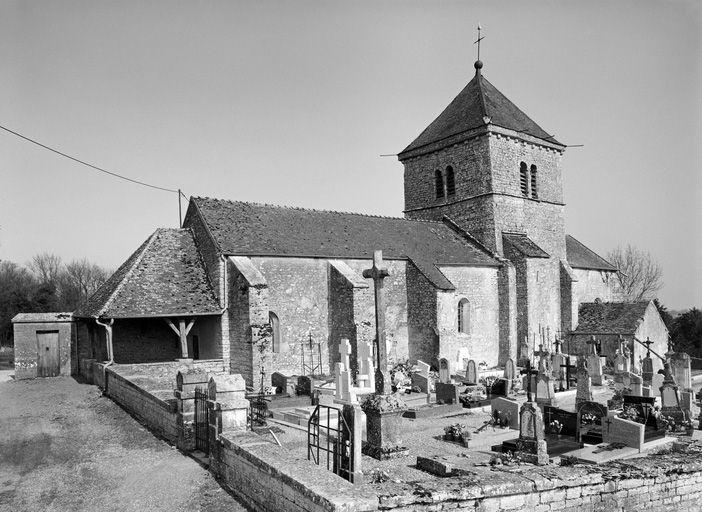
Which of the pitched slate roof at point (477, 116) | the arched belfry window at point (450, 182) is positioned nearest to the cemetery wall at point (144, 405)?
the arched belfry window at point (450, 182)

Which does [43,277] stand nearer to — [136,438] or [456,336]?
[456,336]

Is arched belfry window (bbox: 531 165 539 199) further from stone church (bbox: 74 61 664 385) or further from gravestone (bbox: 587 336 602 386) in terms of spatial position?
gravestone (bbox: 587 336 602 386)

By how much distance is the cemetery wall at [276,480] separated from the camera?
500 cm

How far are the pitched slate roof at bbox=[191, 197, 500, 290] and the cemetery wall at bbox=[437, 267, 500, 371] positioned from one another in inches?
20.8

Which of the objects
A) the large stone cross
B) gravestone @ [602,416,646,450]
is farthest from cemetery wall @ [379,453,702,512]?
the large stone cross

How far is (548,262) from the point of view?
27141 millimetres

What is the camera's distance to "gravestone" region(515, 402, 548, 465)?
9.41 m

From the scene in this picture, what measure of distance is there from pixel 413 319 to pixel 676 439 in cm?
1218

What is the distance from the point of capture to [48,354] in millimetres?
20734

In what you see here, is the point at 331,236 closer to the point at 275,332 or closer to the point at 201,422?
the point at 275,332

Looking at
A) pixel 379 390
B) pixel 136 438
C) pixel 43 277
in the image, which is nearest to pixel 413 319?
pixel 379 390

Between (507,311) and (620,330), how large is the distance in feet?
18.2

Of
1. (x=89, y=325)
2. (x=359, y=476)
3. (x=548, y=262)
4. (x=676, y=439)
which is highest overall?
(x=548, y=262)

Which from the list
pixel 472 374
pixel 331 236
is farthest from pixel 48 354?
pixel 472 374
